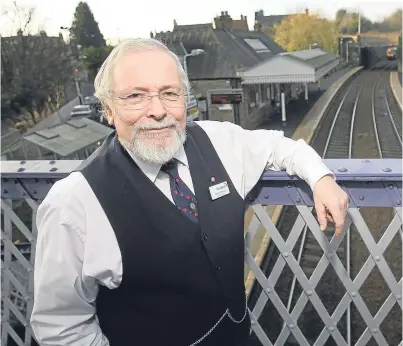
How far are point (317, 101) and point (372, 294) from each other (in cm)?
1292

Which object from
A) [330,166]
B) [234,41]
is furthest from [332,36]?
[330,166]

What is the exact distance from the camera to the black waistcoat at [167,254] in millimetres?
844

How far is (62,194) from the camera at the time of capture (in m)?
0.82

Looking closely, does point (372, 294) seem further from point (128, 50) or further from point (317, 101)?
point (317, 101)

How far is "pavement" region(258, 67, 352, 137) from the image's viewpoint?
10023mm

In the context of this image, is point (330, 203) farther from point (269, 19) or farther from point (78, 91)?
point (269, 19)

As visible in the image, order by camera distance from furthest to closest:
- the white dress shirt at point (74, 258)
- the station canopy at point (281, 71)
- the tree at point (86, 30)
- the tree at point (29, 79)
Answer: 1. the tree at point (86, 30)
2. the tree at point (29, 79)
3. the station canopy at point (281, 71)
4. the white dress shirt at point (74, 258)

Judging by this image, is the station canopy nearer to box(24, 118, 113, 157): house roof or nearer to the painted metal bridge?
box(24, 118, 113, 157): house roof

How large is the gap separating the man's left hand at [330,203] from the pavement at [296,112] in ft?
18.7

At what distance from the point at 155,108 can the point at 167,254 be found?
0.92ft

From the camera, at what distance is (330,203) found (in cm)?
85

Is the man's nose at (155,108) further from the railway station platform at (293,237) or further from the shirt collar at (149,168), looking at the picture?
the railway station platform at (293,237)

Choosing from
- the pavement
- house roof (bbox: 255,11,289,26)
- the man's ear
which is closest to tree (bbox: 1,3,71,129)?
the pavement

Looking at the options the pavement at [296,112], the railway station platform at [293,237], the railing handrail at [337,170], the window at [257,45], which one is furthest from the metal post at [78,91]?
the railing handrail at [337,170]
